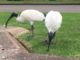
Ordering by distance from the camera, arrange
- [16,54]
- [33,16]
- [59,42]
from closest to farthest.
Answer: [16,54] → [59,42] → [33,16]

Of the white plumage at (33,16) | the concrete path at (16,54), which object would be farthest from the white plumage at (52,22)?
the white plumage at (33,16)

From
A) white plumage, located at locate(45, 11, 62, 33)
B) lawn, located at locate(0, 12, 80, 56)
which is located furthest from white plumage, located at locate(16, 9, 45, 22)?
white plumage, located at locate(45, 11, 62, 33)

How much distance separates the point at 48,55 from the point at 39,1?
61.4 feet

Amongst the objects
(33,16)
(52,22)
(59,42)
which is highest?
(52,22)

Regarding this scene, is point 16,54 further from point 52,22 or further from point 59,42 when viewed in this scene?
point 59,42

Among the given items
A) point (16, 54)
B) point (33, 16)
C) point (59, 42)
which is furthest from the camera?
point (33, 16)

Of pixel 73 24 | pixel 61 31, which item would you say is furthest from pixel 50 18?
pixel 73 24

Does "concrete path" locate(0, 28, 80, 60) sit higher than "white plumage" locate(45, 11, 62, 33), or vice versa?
"white plumage" locate(45, 11, 62, 33)

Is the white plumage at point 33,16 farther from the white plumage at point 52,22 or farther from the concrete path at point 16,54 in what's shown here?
the concrete path at point 16,54

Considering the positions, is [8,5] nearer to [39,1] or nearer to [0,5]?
[0,5]

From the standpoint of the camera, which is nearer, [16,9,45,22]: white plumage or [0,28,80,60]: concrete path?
[0,28,80,60]: concrete path

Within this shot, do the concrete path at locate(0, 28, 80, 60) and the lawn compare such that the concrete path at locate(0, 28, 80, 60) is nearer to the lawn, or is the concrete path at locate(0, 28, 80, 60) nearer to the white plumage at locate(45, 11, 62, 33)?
the lawn

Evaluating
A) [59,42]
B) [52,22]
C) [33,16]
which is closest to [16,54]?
[52,22]

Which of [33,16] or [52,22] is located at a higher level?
[52,22]
